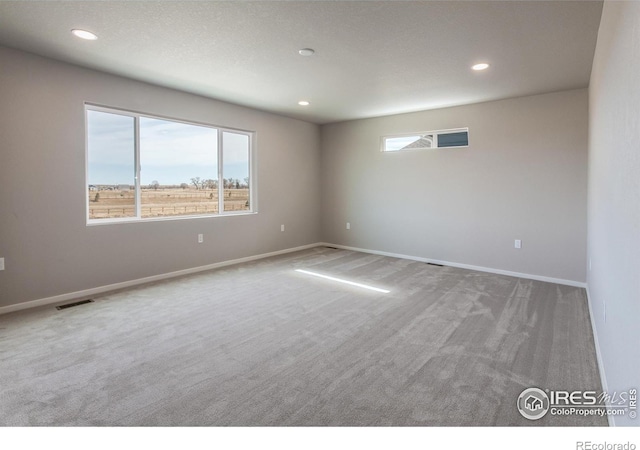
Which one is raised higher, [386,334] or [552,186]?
[552,186]

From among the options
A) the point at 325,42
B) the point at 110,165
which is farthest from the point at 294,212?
the point at 325,42

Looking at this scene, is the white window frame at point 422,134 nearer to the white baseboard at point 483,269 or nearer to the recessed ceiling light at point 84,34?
the white baseboard at point 483,269

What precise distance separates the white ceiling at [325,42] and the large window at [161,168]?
635mm

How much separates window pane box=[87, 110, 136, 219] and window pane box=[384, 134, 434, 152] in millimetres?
3959

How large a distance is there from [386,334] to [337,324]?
44 centimetres

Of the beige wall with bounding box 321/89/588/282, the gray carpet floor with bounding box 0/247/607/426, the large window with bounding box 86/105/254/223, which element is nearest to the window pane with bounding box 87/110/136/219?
the large window with bounding box 86/105/254/223

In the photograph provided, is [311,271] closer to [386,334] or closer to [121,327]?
[386,334]

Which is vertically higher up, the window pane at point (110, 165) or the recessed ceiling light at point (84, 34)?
the recessed ceiling light at point (84, 34)

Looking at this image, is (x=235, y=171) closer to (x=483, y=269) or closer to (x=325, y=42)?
(x=325, y=42)

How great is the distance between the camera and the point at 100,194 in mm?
3967

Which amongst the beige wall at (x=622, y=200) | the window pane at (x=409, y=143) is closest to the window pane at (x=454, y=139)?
the window pane at (x=409, y=143)

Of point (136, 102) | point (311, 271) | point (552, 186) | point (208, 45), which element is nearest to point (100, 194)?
point (136, 102)

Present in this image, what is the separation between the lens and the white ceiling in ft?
7.93

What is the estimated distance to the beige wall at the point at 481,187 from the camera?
428 centimetres
